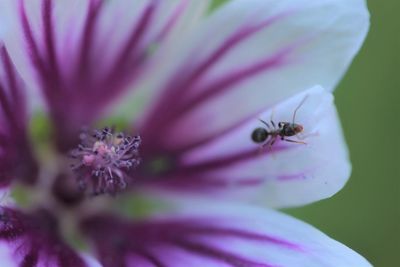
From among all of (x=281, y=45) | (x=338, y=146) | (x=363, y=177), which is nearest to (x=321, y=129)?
(x=338, y=146)

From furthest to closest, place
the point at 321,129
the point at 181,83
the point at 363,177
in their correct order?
1. the point at 363,177
2. the point at 181,83
3. the point at 321,129

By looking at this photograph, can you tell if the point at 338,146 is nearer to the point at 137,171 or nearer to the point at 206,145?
the point at 206,145

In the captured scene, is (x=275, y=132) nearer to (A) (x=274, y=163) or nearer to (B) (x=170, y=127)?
(A) (x=274, y=163)

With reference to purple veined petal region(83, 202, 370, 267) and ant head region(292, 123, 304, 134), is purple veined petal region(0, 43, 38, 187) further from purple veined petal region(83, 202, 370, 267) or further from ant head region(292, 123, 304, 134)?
ant head region(292, 123, 304, 134)

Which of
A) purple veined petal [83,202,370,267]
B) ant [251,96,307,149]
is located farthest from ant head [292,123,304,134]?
purple veined petal [83,202,370,267]

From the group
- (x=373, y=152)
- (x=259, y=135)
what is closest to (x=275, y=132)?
(x=259, y=135)

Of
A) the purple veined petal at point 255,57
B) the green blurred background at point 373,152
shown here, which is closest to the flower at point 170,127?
the purple veined petal at point 255,57
